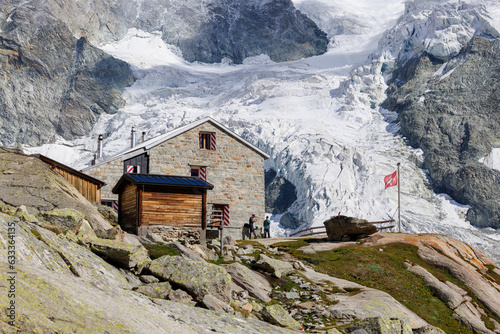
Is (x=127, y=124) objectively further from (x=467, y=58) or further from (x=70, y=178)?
(x=70, y=178)

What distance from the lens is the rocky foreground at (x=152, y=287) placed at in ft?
31.8

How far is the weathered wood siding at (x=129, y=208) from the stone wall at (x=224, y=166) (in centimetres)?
928

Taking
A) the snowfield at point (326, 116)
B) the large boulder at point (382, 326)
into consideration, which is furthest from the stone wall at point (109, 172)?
the snowfield at point (326, 116)

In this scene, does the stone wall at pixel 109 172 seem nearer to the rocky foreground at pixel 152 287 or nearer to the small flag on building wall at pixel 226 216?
the small flag on building wall at pixel 226 216

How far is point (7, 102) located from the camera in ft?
476

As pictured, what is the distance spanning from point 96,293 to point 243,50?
19444 centimetres

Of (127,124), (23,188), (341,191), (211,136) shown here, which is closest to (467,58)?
(341,191)

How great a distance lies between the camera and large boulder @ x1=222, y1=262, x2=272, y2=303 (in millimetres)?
18525

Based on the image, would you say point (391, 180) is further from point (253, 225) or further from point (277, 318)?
point (277, 318)

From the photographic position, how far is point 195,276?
14.6 meters

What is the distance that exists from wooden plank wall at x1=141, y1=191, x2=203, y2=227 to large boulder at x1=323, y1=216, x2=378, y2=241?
11589mm

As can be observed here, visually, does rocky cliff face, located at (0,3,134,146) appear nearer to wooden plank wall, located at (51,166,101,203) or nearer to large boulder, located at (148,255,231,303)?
wooden plank wall, located at (51,166,101,203)

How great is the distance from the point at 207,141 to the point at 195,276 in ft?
79.9

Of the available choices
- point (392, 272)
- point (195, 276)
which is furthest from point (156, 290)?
point (392, 272)
